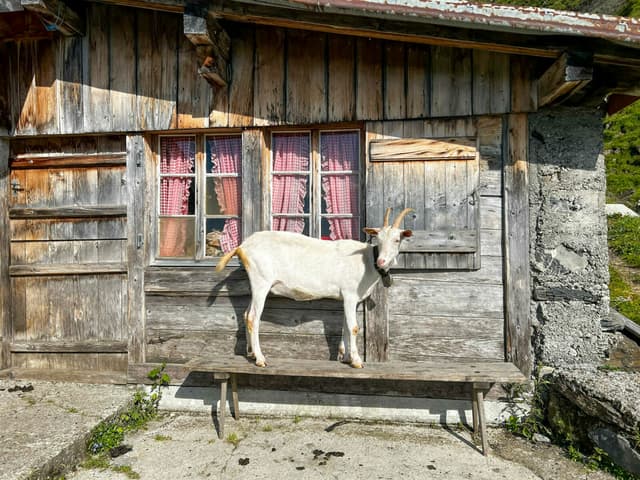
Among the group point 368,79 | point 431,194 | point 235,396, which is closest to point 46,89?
point 368,79

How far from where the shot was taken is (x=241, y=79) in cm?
389

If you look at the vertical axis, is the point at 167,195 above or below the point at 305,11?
below

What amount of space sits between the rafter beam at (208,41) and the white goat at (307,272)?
149cm

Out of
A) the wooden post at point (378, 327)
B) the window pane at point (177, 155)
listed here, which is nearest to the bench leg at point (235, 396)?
the wooden post at point (378, 327)

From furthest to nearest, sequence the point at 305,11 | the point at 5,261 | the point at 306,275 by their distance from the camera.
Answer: the point at 5,261 → the point at 306,275 → the point at 305,11

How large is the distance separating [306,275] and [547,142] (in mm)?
2382

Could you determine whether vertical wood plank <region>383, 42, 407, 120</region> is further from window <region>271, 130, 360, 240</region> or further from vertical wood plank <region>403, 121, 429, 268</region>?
window <region>271, 130, 360, 240</region>

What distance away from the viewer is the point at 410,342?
3699mm

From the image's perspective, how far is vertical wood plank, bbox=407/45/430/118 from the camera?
3627 mm

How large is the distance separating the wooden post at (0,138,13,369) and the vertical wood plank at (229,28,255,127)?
2482mm

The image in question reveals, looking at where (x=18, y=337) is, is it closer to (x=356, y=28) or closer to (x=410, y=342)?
(x=410, y=342)

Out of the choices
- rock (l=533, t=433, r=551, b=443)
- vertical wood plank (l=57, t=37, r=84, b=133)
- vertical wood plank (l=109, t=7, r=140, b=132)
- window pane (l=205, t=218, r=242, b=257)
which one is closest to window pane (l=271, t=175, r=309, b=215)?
window pane (l=205, t=218, r=242, b=257)

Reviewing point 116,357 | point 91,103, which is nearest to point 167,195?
point 91,103

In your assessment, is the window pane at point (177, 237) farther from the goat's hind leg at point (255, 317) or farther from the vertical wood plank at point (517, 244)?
the vertical wood plank at point (517, 244)
